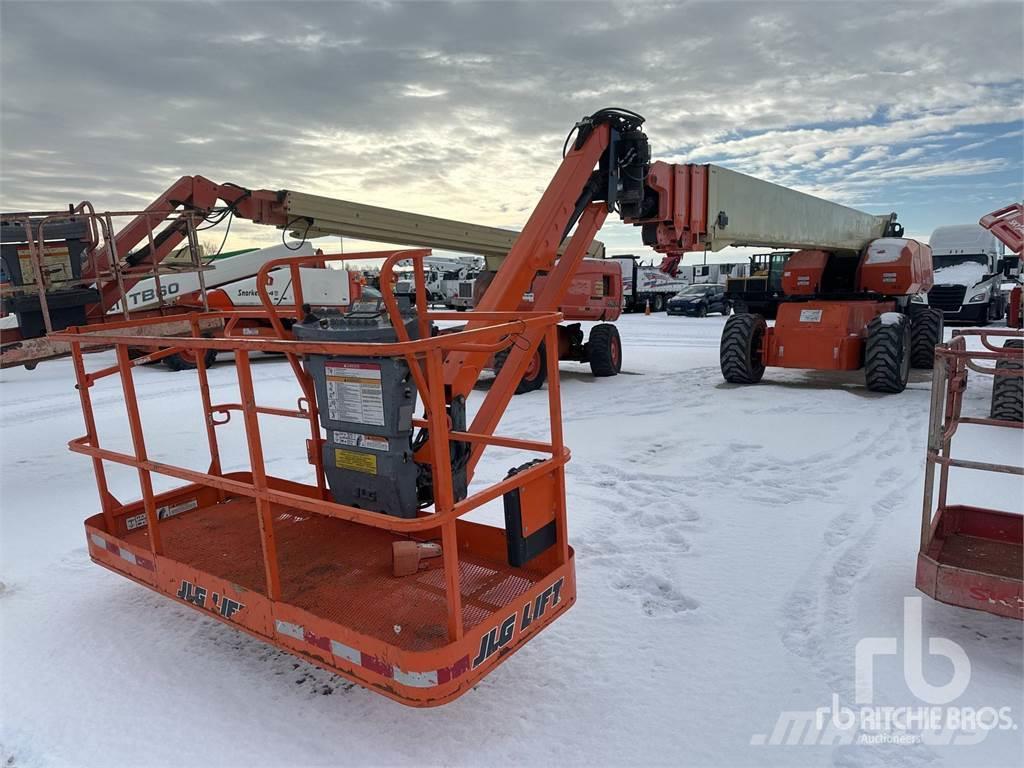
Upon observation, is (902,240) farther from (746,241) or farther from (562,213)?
(562,213)

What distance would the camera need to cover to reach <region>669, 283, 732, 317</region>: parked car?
25547 mm

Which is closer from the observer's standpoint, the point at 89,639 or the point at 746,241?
the point at 89,639

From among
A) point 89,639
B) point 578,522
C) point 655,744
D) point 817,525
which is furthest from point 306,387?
point 817,525

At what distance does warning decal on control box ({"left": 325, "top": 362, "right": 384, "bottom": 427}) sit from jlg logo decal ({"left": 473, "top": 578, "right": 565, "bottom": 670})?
1.03 meters

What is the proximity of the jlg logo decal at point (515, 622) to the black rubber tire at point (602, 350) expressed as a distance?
8.33 metres

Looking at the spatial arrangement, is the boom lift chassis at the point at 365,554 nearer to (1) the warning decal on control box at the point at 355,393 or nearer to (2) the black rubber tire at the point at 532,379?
(1) the warning decal on control box at the point at 355,393

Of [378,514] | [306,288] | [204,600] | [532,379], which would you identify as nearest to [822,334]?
[532,379]

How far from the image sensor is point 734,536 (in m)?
4.38

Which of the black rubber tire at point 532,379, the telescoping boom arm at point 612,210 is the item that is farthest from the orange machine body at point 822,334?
the black rubber tire at point 532,379

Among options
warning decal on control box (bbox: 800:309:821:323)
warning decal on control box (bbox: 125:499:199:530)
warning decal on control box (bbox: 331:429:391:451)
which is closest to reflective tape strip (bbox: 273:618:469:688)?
warning decal on control box (bbox: 331:429:391:451)

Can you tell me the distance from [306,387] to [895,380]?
7.84 metres

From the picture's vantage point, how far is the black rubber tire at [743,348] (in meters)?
9.69

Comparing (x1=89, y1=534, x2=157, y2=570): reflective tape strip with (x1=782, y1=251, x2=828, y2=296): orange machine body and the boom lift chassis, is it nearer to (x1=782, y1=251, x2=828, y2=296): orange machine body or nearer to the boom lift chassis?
the boom lift chassis

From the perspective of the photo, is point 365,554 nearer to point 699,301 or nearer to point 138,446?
point 138,446
